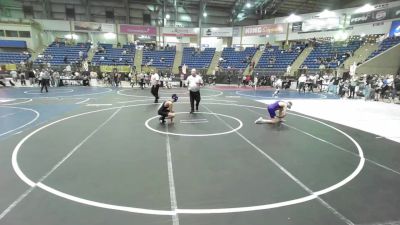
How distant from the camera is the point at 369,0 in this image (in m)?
33.6

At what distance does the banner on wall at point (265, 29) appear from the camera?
121 feet

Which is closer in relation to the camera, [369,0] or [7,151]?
[7,151]

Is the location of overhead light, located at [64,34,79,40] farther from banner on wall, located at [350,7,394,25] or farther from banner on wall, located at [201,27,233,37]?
banner on wall, located at [350,7,394,25]

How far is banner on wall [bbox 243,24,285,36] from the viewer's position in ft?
121

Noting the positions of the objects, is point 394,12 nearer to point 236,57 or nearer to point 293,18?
point 293,18

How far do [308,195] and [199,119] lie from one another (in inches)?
235

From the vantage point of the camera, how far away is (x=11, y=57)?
33875mm

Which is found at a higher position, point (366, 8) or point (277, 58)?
point (366, 8)

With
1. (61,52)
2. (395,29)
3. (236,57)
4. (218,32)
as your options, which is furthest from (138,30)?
(395,29)

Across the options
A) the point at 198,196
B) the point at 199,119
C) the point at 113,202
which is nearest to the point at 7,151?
the point at 113,202

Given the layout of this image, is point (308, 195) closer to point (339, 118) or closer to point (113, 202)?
point (113, 202)

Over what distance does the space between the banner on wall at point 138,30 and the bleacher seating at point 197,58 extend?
18.4 feet

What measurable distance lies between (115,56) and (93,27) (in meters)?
5.91

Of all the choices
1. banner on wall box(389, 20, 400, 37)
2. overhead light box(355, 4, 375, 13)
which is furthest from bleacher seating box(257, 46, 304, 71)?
banner on wall box(389, 20, 400, 37)
